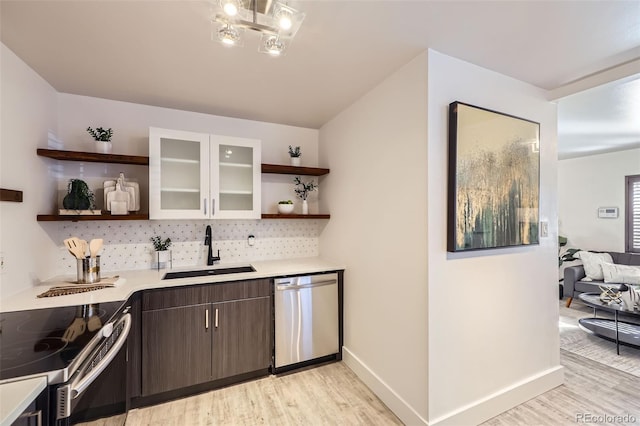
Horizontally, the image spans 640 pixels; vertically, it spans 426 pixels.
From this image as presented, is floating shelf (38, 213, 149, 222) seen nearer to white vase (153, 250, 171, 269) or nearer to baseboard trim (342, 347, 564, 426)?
white vase (153, 250, 171, 269)

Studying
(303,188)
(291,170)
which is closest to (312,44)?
(291,170)

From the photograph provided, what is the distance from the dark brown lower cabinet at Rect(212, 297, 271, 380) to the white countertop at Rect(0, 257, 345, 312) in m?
0.24

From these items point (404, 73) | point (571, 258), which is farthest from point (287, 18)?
point (571, 258)

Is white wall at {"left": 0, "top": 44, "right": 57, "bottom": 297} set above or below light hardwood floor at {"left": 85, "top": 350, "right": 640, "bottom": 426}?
above

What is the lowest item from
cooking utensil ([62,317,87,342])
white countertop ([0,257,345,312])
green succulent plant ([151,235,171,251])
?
cooking utensil ([62,317,87,342])

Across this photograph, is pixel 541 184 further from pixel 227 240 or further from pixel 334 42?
pixel 227 240

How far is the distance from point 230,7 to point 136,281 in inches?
77.9

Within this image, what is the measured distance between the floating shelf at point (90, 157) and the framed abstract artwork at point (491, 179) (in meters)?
2.47

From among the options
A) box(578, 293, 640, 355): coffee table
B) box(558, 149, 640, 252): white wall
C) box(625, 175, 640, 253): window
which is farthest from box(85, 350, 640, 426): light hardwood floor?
box(558, 149, 640, 252): white wall

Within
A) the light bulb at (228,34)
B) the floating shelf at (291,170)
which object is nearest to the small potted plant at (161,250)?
the floating shelf at (291,170)

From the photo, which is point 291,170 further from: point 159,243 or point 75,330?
point 75,330

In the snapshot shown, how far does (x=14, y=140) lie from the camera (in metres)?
1.78

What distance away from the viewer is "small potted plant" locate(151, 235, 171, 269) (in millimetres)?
2551

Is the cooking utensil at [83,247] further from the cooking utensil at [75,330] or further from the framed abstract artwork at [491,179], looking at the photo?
the framed abstract artwork at [491,179]
